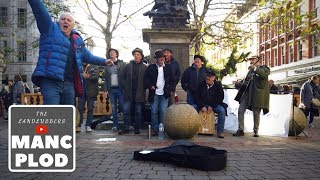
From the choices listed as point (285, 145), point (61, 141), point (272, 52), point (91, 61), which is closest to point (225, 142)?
point (285, 145)

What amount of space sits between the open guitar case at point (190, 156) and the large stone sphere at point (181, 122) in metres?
2.39

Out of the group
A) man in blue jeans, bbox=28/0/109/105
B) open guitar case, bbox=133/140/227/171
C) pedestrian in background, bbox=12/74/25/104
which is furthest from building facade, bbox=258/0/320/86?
man in blue jeans, bbox=28/0/109/105

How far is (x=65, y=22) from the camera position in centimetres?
486

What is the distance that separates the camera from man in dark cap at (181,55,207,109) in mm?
9492

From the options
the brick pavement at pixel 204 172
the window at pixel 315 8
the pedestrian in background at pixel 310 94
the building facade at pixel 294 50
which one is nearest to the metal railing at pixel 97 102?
the pedestrian in background at pixel 310 94

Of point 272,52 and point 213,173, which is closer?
point 213,173

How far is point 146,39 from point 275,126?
4541 millimetres

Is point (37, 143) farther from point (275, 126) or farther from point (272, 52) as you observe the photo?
point (272, 52)

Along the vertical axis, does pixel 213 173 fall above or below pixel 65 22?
below

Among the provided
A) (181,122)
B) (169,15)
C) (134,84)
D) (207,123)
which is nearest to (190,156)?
(181,122)

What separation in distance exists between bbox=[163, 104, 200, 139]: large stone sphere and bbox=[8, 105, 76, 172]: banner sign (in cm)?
580

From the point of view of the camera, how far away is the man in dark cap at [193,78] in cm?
949

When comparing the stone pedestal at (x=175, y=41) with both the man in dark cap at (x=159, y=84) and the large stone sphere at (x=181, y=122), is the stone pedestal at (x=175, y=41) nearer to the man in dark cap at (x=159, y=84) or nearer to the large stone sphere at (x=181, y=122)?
the man in dark cap at (x=159, y=84)

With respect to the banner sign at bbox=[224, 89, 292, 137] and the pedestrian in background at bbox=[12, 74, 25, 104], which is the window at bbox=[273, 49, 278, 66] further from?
the banner sign at bbox=[224, 89, 292, 137]
